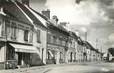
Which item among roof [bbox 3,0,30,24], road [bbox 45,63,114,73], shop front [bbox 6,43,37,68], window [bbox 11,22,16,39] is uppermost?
roof [bbox 3,0,30,24]

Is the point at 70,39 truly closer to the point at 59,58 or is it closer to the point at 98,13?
the point at 59,58

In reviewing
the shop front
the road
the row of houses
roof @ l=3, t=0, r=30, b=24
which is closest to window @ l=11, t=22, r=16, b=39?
the row of houses

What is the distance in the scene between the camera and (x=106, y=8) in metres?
12.7

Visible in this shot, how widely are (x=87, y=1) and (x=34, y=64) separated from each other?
8281 millimetres

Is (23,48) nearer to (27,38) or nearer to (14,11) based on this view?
(27,38)

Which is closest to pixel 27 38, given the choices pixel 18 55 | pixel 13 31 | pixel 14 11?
pixel 18 55

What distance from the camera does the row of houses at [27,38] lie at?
15500mm

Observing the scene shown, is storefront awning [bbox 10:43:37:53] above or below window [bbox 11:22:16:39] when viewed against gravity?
below

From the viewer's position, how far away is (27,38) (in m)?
18.4

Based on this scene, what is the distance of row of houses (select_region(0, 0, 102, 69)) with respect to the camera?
1550 centimetres

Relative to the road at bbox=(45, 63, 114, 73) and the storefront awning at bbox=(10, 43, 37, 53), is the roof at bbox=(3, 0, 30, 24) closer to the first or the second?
the storefront awning at bbox=(10, 43, 37, 53)

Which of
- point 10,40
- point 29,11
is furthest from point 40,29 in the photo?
point 10,40

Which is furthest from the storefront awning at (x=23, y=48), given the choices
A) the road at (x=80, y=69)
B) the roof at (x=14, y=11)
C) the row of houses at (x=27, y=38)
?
the road at (x=80, y=69)

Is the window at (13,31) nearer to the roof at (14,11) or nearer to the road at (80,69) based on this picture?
the roof at (14,11)
